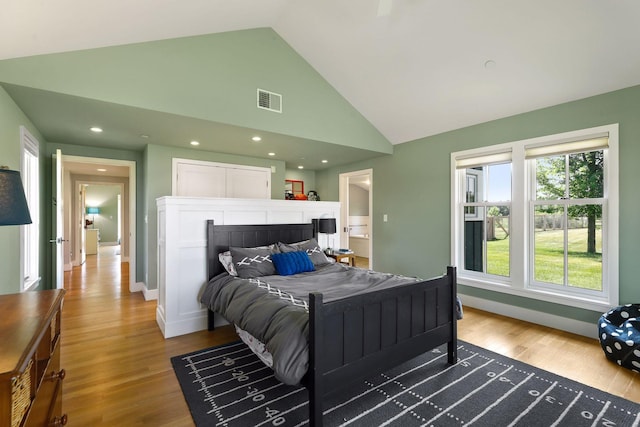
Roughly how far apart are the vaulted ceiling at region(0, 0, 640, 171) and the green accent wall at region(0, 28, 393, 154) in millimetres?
105

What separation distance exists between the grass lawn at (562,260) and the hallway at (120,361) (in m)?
3.70

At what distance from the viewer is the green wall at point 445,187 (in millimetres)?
2902

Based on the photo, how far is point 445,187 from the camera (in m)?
4.40

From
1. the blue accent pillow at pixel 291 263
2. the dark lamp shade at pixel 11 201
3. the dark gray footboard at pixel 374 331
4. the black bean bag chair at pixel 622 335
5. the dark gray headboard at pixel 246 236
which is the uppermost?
the dark lamp shade at pixel 11 201

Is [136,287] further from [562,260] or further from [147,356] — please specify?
[562,260]

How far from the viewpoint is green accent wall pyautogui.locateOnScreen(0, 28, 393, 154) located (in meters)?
2.61

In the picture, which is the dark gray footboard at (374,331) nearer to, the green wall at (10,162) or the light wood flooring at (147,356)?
the light wood flooring at (147,356)

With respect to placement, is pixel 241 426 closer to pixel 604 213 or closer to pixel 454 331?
pixel 454 331

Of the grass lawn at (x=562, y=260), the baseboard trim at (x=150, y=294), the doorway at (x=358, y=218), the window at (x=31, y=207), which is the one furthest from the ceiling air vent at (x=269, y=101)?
the doorway at (x=358, y=218)

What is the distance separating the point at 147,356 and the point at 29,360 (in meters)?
2.14

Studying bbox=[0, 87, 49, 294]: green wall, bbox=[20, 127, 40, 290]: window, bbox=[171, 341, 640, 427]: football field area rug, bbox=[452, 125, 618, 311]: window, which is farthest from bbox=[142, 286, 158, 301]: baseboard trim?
bbox=[452, 125, 618, 311]: window

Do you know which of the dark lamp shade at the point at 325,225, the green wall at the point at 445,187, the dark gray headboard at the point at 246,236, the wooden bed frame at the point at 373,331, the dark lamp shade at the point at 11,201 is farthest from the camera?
the dark lamp shade at the point at 325,225

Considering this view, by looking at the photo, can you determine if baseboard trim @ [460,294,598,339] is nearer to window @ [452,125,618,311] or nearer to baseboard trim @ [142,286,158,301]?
window @ [452,125,618,311]

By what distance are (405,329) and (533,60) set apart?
9.38ft
